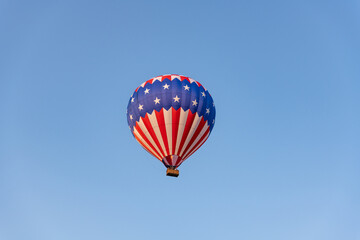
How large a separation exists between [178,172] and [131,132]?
5072mm

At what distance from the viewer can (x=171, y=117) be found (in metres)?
31.6

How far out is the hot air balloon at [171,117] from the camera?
31625mm

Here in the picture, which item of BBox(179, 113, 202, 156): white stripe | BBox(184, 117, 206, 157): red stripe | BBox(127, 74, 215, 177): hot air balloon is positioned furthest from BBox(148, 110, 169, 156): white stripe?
BBox(184, 117, 206, 157): red stripe

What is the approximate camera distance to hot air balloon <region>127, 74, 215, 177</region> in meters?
31.6

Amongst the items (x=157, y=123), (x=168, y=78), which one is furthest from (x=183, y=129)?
(x=168, y=78)

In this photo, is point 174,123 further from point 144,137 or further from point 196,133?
point 144,137

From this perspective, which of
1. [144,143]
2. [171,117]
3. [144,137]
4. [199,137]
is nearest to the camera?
[171,117]

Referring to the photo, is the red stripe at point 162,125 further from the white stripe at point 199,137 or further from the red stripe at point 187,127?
the white stripe at point 199,137

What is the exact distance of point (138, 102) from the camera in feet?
107

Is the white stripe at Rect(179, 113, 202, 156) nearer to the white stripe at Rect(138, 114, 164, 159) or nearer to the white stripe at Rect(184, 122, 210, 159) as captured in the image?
the white stripe at Rect(184, 122, 210, 159)

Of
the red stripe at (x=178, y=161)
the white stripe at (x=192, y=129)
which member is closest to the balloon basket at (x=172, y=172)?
the red stripe at (x=178, y=161)

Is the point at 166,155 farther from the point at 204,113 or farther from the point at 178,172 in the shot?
the point at 204,113

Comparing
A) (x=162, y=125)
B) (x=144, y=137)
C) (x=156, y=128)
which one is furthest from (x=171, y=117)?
(x=144, y=137)

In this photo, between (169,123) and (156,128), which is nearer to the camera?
(169,123)
